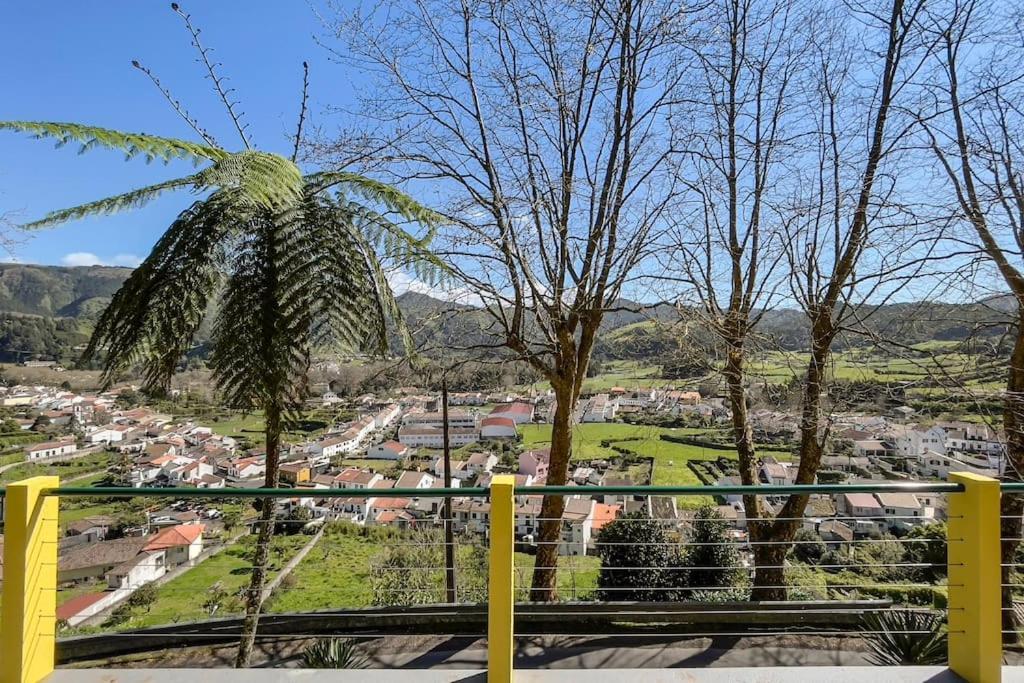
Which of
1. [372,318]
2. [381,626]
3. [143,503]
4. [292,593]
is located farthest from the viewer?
[292,593]

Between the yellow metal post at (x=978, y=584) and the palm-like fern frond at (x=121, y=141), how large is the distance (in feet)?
15.0

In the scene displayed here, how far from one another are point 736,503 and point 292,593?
6.16 meters

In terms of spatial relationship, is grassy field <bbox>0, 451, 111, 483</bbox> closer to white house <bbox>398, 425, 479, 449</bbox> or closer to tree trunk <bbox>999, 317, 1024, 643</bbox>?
white house <bbox>398, 425, 479, 449</bbox>

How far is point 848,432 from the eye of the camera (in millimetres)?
5414

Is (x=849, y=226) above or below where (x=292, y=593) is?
above

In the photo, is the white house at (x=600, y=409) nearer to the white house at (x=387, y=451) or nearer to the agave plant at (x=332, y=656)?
the white house at (x=387, y=451)

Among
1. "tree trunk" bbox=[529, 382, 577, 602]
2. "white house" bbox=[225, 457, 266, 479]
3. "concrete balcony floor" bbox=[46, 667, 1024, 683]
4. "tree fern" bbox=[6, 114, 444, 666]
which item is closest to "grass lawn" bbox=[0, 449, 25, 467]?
"white house" bbox=[225, 457, 266, 479]

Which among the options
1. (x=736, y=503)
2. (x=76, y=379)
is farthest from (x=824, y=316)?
(x=76, y=379)

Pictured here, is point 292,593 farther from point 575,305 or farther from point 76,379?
point 575,305

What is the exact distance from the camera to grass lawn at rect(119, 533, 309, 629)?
4.46 m

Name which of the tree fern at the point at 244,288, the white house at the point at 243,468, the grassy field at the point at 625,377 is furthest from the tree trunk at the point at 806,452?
the white house at the point at 243,468

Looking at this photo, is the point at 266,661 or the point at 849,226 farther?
the point at 849,226

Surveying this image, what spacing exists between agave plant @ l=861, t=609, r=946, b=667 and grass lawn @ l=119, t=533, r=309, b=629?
15.8 ft

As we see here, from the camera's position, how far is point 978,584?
6.91 ft
